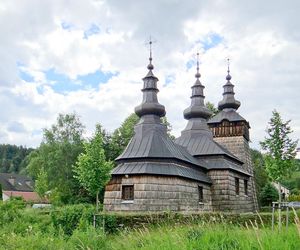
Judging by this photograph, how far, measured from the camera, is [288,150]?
89.7 ft

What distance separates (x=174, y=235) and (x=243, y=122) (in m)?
33.6

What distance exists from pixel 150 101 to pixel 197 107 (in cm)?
672

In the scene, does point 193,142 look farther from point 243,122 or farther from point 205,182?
point 243,122

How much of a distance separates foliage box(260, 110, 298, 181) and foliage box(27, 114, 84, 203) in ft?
70.9

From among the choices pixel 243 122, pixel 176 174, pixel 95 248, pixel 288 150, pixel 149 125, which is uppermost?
Answer: pixel 243 122

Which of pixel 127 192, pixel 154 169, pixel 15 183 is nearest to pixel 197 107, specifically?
pixel 154 169

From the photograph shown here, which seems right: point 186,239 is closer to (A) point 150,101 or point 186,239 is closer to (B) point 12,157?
(A) point 150,101

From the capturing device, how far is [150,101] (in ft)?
97.1

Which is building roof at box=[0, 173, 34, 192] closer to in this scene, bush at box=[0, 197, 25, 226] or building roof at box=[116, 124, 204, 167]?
building roof at box=[116, 124, 204, 167]

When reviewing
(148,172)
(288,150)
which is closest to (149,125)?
(148,172)

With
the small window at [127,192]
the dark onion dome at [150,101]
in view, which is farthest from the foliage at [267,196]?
the small window at [127,192]

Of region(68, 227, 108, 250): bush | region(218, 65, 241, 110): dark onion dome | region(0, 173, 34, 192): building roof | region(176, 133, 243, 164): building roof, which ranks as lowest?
region(68, 227, 108, 250): bush

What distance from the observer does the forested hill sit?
107912mm

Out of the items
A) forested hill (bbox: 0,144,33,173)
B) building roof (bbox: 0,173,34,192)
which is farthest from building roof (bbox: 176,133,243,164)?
forested hill (bbox: 0,144,33,173)
